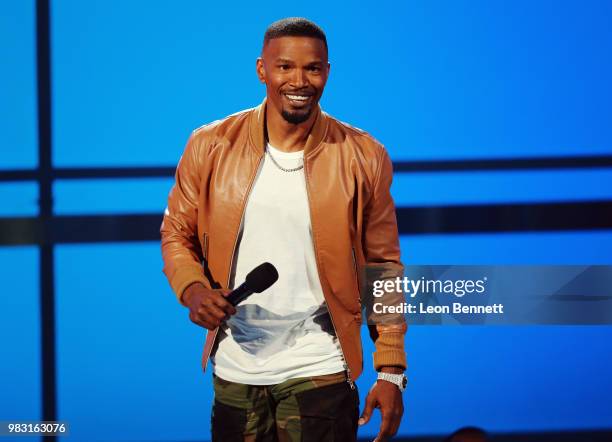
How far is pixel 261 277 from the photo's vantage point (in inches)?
83.0

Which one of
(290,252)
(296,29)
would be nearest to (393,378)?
(290,252)

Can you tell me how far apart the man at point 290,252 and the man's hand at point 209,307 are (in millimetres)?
61

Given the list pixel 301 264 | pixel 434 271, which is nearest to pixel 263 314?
pixel 301 264

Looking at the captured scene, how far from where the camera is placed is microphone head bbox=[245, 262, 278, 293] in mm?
2082

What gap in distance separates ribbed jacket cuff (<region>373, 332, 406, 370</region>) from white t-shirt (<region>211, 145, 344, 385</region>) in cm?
10

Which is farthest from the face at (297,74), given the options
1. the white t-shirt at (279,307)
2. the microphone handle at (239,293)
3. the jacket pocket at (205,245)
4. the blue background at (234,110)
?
the blue background at (234,110)

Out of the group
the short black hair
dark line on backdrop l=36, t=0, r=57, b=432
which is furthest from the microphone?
dark line on backdrop l=36, t=0, r=57, b=432

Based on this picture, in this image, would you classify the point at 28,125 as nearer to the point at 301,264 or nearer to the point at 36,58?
the point at 36,58

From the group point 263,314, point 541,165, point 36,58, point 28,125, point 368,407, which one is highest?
point 36,58

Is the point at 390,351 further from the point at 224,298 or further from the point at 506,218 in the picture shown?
the point at 506,218

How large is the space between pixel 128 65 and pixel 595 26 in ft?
6.11

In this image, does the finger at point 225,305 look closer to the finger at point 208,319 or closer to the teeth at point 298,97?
the finger at point 208,319

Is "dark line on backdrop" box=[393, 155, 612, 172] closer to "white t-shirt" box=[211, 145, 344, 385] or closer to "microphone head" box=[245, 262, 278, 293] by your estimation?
"white t-shirt" box=[211, 145, 344, 385]

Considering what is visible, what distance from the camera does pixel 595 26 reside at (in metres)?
3.78
